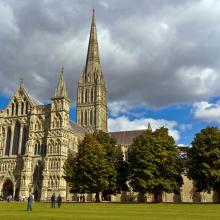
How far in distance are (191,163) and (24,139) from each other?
48.3 meters

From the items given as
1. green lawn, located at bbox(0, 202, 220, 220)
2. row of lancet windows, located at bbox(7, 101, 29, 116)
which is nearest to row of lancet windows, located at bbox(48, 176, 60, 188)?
row of lancet windows, located at bbox(7, 101, 29, 116)

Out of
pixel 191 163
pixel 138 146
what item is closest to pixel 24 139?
pixel 138 146

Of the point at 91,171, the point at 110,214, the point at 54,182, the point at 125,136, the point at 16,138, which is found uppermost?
the point at 125,136

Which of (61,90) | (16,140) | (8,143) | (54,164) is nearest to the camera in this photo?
(54,164)

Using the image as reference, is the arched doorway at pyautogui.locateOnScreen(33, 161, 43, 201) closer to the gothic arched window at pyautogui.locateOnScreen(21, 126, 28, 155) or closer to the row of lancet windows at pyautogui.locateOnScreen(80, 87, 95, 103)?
the gothic arched window at pyautogui.locateOnScreen(21, 126, 28, 155)

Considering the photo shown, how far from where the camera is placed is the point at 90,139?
61.8 metres

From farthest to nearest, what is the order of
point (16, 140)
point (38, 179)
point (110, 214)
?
point (16, 140), point (38, 179), point (110, 214)

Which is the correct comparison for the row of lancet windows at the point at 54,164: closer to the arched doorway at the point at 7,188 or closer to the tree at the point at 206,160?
the arched doorway at the point at 7,188

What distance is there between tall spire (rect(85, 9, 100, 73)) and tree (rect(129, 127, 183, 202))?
83.4 meters

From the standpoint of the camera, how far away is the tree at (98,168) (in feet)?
191

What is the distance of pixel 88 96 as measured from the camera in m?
136

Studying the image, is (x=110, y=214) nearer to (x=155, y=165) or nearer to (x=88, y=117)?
(x=155, y=165)

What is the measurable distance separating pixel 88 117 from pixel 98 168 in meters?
74.4

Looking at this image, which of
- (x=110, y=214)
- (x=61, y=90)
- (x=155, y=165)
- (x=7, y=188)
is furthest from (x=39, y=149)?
(x=110, y=214)
